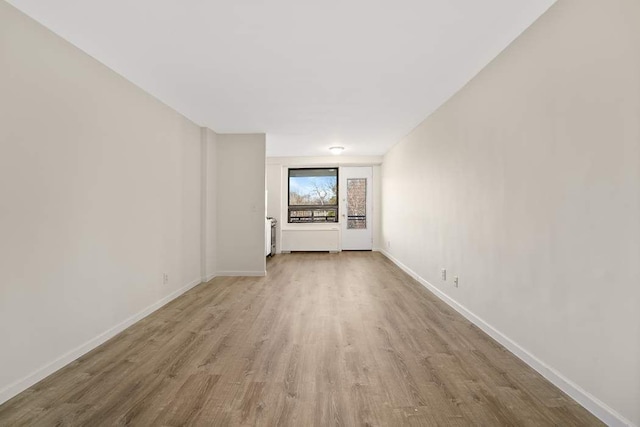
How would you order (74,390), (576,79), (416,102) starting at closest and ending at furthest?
(576,79) → (74,390) → (416,102)

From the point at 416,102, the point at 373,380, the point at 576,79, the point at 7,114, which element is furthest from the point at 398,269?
the point at 7,114

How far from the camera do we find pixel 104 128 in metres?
2.95

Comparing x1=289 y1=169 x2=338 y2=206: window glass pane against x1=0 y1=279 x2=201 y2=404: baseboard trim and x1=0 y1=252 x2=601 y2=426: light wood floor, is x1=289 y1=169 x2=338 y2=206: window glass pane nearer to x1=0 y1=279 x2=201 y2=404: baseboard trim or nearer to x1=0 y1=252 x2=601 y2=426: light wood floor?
x1=0 y1=252 x2=601 y2=426: light wood floor

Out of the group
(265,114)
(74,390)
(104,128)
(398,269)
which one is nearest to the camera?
(74,390)

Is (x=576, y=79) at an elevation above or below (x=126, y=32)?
below

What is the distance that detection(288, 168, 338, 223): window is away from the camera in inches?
346

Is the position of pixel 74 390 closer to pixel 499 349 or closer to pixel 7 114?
pixel 7 114

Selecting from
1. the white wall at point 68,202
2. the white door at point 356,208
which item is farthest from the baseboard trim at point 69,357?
the white door at point 356,208

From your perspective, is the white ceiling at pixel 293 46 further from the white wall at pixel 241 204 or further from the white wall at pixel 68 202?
the white wall at pixel 241 204

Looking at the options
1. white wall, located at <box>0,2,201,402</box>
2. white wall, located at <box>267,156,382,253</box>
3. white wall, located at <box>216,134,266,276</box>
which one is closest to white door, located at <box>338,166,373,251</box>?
white wall, located at <box>267,156,382,253</box>

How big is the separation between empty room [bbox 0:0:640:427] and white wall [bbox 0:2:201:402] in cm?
2

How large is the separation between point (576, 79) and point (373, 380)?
224cm

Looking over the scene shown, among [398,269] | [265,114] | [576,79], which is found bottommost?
[398,269]

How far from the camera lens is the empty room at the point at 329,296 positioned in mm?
1832
